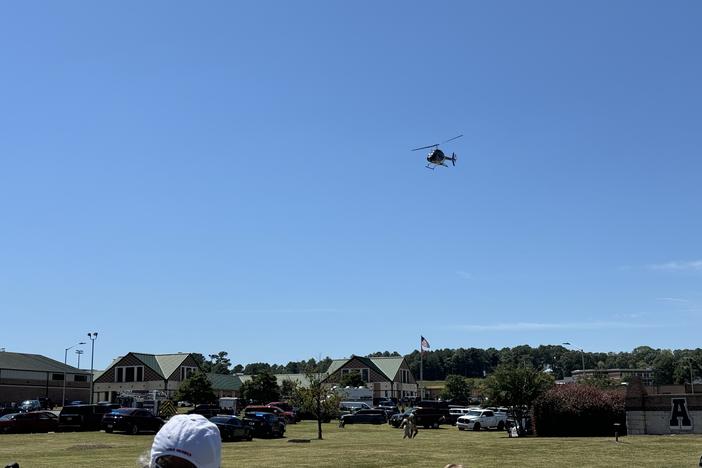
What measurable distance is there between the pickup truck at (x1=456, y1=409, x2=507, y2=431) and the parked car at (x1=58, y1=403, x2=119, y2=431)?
24.2 metres

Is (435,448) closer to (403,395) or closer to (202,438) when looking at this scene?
(202,438)

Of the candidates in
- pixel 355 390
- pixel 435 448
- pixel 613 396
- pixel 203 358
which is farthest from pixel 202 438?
pixel 203 358

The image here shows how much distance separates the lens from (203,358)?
184375 mm

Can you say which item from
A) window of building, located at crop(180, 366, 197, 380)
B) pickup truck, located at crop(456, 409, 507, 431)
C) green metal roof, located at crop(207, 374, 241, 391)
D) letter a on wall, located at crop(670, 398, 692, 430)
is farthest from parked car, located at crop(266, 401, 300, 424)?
green metal roof, located at crop(207, 374, 241, 391)

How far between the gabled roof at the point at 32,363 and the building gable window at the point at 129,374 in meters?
4.19

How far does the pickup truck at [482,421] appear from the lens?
54406 mm

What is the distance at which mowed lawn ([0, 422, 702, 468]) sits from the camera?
2502cm

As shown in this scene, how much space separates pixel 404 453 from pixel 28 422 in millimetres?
25717

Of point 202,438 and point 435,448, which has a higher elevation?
point 202,438

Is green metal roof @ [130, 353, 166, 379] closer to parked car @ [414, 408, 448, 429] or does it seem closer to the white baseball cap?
parked car @ [414, 408, 448, 429]

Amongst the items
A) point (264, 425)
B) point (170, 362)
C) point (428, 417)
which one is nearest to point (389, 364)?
point (170, 362)

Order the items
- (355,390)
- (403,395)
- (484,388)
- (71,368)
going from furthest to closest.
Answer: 1. (403,395)
2. (71,368)
3. (355,390)
4. (484,388)

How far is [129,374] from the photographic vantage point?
105750mm

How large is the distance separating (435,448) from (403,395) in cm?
9157
